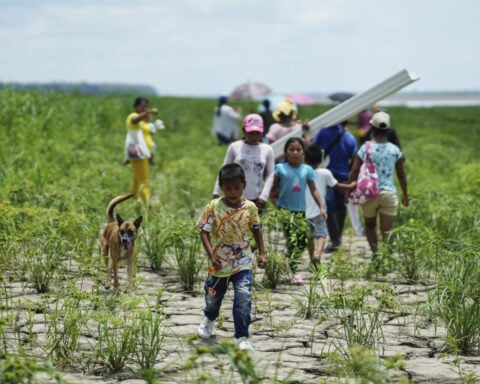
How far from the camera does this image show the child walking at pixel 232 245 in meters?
5.59

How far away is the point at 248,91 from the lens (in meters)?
26.4

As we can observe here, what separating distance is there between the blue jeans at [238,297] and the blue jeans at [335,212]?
155 inches

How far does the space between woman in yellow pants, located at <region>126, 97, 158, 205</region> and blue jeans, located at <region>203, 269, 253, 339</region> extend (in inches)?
200

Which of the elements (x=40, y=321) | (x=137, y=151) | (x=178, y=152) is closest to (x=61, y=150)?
(x=137, y=151)

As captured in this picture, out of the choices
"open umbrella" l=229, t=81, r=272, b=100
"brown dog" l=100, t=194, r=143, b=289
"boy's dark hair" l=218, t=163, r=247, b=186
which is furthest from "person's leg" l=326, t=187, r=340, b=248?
"open umbrella" l=229, t=81, r=272, b=100

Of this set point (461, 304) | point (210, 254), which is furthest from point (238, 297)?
point (461, 304)

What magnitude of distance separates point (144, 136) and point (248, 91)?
1512 cm

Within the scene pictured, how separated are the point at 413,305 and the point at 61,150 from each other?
9311 millimetres

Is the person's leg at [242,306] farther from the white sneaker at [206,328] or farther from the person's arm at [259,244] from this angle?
the white sneaker at [206,328]

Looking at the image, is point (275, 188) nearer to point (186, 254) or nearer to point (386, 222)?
point (186, 254)

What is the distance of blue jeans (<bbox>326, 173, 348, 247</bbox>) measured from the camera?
9.54 metres

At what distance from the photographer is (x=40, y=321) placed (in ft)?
20.2

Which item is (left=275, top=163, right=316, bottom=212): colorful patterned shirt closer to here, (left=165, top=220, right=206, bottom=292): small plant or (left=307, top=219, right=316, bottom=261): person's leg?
(left=307, top=219, right=316, bottom=261): person's leg

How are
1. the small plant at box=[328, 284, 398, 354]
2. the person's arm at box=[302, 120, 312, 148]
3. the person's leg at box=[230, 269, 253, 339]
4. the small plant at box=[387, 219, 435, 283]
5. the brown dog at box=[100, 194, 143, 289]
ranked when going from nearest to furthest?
1. the small plant at box=[328, 284, 398, 354]
2. the person's leg at box=[230, 269, 253, 339]
3. the brown dog at box=[100, 194, 143, 289]
4. the small plant at box=[387, 219, 435, 283]
5. the person's arm at box=[302, 120, 312, 148]
